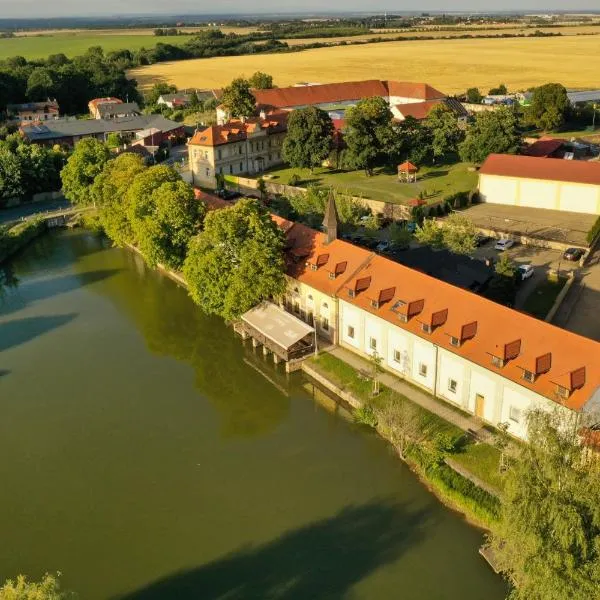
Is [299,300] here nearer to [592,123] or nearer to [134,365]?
[134,365]

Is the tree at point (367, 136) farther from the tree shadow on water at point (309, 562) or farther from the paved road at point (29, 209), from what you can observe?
the tree shadow on water at point (309, 562)

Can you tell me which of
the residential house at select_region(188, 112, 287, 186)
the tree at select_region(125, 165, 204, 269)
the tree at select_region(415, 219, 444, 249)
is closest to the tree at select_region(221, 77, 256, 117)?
the residential house at select_region(188, 112, 287, 186)

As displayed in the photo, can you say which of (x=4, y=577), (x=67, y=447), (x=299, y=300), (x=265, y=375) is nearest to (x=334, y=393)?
(x=265, y=375)

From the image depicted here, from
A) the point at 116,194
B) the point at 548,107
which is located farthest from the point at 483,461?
the point at 548,107

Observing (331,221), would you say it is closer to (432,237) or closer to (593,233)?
(432,237)

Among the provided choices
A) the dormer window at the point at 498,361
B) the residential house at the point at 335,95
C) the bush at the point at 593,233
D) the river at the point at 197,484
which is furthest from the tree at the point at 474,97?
the dormer window at the point at 498,361

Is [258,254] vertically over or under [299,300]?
over
